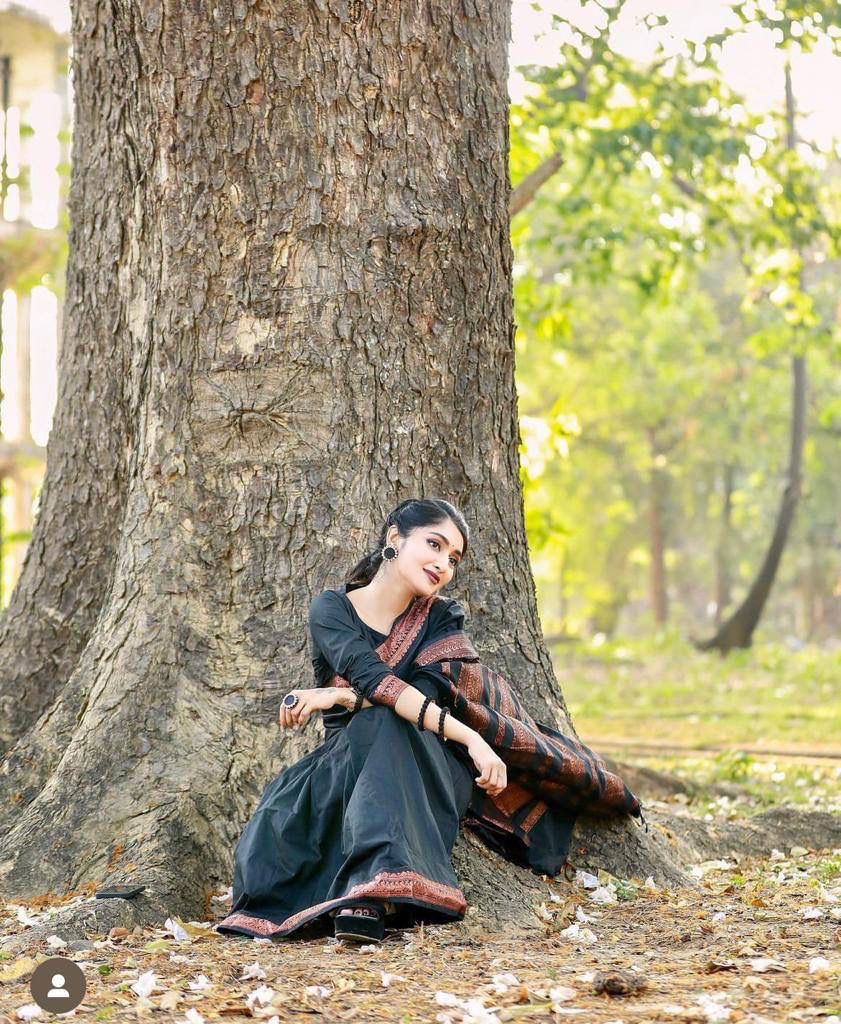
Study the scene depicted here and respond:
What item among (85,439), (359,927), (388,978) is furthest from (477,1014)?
(85,439)

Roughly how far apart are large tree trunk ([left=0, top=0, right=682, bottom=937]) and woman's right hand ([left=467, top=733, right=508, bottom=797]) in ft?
2.80

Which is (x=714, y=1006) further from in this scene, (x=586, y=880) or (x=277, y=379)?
(x=277, y=379)

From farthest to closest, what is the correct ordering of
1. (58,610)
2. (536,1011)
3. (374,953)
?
(58,610) → (374,953) → (536,1011)

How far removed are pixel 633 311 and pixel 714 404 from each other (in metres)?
3.43

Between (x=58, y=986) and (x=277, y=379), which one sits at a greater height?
(x=277, y=379)

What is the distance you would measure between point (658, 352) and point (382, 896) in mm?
20915

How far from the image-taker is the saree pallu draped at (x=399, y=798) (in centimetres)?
403

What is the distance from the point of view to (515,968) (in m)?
3.65

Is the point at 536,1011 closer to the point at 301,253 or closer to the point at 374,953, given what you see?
the point at 374,953

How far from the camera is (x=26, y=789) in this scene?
5.06m

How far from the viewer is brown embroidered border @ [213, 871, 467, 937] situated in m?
3.94

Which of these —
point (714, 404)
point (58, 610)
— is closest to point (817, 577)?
point (714, 404)

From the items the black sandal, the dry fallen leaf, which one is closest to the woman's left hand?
the black sandal

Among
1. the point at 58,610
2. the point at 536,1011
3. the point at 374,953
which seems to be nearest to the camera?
the point at 536,1011
